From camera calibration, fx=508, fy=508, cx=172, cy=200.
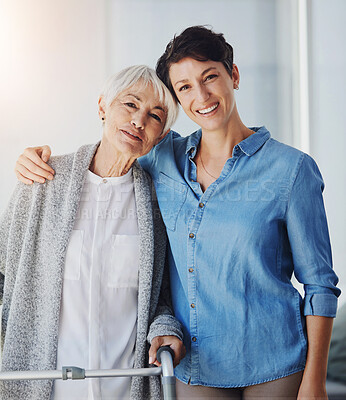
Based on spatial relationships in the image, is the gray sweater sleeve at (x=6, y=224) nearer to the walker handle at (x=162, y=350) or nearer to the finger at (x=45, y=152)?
the finger at (x=45, y=152)

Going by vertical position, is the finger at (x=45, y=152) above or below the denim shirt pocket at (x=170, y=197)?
above

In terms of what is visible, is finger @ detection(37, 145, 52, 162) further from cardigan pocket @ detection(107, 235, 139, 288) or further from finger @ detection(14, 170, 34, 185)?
cardigan pocket @ detection(107, 235, 139, 288)

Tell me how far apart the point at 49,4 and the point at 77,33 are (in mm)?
92

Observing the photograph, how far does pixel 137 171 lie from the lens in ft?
3.52

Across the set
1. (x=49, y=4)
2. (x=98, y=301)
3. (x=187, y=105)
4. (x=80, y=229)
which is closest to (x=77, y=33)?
(x=49, y=4)

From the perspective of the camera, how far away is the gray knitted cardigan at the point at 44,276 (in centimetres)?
100

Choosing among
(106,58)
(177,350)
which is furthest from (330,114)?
(177,350)

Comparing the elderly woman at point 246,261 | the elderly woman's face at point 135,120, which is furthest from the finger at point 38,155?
the elderly woman at point 246,261

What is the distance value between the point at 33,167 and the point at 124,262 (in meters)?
0.27

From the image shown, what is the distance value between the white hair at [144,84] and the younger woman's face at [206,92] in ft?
0.11

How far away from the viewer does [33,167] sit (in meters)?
1.03

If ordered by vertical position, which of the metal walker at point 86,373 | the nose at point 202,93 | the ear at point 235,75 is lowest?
the metal walker at point 86,373

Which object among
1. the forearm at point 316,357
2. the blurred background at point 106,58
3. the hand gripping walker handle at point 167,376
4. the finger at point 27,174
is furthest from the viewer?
the blurred background at point 106,58

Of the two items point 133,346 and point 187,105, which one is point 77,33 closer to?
point 187,105
